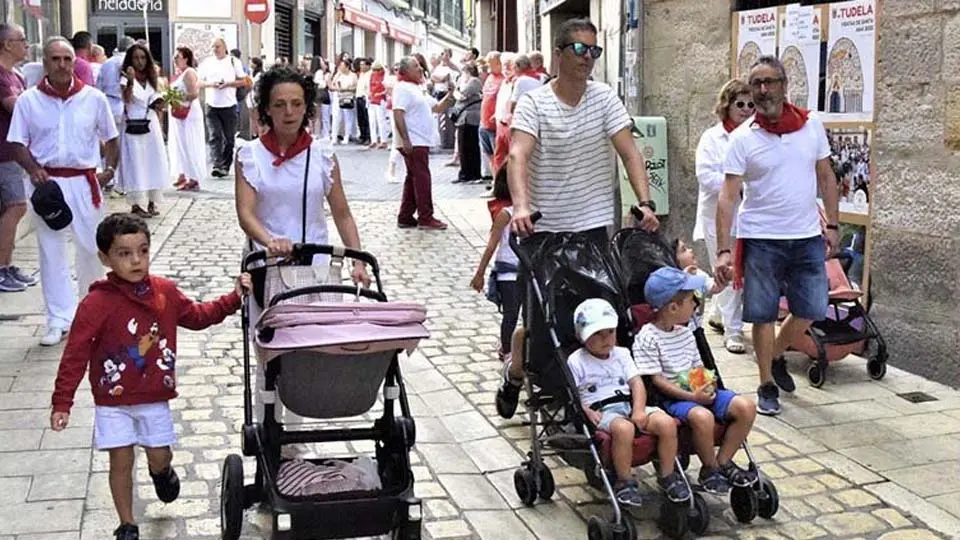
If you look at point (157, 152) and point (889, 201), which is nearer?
point (889, 201)

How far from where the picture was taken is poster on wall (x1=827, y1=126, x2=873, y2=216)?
7246 millimetres

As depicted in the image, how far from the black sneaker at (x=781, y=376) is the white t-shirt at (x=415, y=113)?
6.41 metres

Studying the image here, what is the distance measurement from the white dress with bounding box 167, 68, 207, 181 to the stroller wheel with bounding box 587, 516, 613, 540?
37.0 ft

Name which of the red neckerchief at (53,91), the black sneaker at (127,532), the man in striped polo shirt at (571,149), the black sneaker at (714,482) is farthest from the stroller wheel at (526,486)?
the red neckerchief at (53,91)

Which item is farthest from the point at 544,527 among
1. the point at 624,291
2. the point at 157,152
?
the point at 157,152

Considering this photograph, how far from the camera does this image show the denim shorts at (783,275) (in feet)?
19.9

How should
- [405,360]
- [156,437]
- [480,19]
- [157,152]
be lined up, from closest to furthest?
[156,437] → [405,360] → [157,152] → [480,19]

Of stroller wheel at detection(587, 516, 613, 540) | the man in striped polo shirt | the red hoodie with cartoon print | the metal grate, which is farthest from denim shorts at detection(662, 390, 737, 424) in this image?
the metal grate

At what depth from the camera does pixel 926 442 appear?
225 inches

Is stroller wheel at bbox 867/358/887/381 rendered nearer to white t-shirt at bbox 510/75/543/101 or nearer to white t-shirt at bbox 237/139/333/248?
white t-shirt at bbox 237/139/333/248

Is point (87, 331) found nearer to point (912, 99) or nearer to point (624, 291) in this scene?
point (624, 291)

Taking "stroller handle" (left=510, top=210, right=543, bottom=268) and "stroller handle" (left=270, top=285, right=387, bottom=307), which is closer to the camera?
"stroller handle" (left=270, top=285, right=387, bottom=307)

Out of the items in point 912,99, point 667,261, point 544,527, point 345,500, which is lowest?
point 544,527

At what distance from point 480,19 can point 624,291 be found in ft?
98.3
